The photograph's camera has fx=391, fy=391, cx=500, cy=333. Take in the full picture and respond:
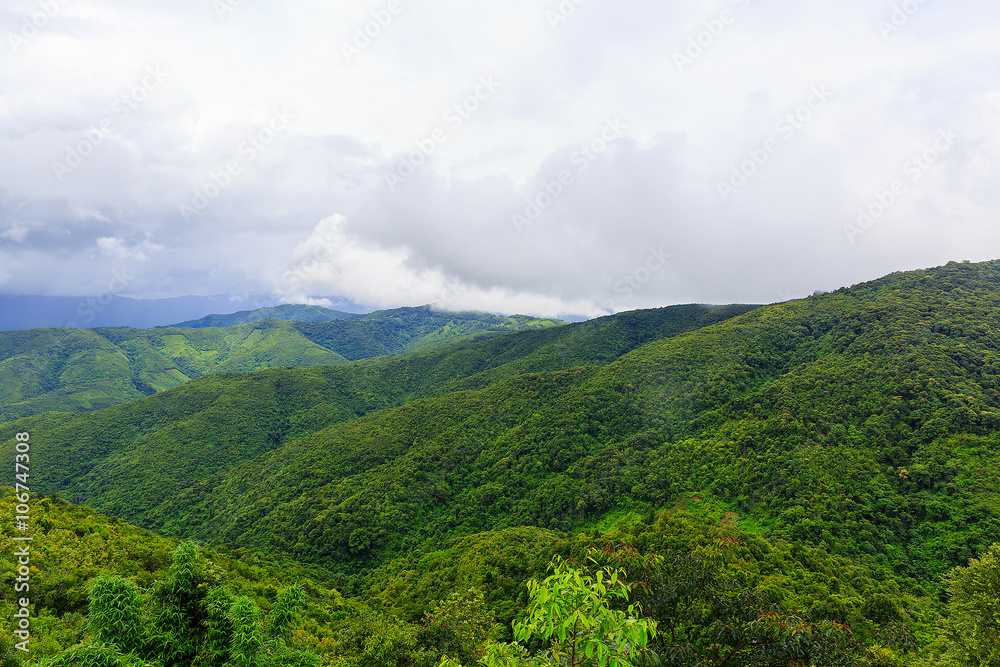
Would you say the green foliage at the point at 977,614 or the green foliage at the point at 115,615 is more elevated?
the green foliage at the point at 115,615

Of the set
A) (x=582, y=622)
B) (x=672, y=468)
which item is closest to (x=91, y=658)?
(x=582, y=622)

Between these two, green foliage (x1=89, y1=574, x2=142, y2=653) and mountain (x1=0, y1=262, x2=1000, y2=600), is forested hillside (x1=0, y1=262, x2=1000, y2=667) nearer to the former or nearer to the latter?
mountain (x1=0, y1=262, x2=1000, y2=600)

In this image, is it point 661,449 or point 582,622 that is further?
point 661,449

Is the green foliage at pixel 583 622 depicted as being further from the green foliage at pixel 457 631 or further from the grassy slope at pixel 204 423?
the grassy slope at pixel 204 423

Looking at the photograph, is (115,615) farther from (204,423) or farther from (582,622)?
(204,423)

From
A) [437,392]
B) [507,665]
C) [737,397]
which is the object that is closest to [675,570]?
[507,665]

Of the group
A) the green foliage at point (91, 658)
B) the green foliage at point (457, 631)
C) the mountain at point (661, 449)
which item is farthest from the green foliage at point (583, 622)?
the mountain at point (661, 449)

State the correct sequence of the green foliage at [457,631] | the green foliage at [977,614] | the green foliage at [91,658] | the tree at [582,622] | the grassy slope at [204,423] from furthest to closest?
the grassy slope at [204,423] < the green foliage at [457,631] < the green foliage at [977,614] < the green foliage at [91,658] < the tree at [582,622]

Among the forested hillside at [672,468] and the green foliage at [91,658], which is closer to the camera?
the green foliage at [91,658]

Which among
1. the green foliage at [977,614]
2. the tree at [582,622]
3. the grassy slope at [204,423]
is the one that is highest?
the tree at [582,622]

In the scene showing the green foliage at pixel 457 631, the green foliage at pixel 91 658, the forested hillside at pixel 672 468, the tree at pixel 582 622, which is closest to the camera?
the tree at pixel 582 622

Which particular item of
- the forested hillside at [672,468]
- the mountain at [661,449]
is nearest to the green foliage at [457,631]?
the forested hillside at [672,468]

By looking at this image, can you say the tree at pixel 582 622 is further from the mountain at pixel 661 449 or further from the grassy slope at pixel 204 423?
the grassy slope at pixel 204 423

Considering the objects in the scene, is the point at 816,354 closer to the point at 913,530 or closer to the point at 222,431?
the point at 913,530
